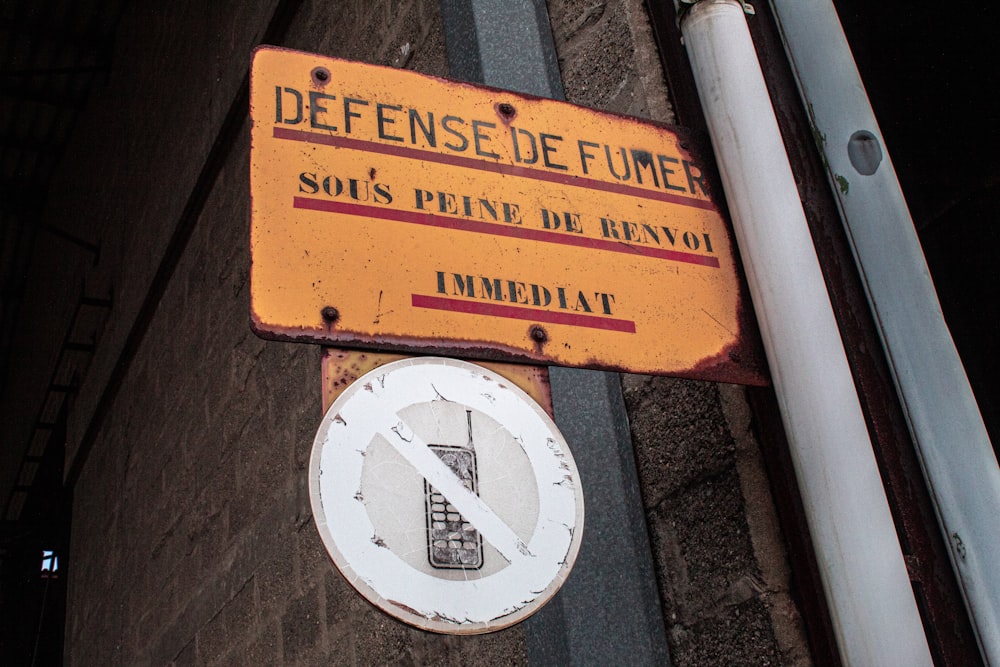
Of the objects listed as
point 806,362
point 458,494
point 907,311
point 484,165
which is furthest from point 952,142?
point 458,494

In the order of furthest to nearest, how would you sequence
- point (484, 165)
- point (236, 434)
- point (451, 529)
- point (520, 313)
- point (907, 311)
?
point (236, 434)
point (907, 311)
point (484, 165)
point (520, 313)
point (451, 529)

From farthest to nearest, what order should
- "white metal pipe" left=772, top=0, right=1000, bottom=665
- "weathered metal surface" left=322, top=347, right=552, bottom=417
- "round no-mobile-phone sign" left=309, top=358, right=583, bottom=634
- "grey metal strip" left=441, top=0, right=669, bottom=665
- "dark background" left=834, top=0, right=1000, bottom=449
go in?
"grey metal strip" left=441, top=0, right=669, bottom=665, "dark background" left=834, top=0, right=1000, bottom=449, "white metal pipe" left=772, top=0, right=1000, bottom=665, "weathered metal surface" left=322, top=347, right=552, bottom=417, "round no-mobile-phone sign" left=309, top=358, right=583, bottom=634

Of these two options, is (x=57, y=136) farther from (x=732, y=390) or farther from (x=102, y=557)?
(x=732, y=390)

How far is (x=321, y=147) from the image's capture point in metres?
1.56

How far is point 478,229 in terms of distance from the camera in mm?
1599

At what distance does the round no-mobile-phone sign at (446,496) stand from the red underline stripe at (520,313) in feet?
0.30

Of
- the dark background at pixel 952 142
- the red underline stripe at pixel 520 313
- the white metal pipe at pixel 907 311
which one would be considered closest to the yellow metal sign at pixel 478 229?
the red underline stripe at pixel 520 313

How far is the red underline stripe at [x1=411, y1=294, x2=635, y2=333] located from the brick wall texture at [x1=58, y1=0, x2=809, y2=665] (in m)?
0.46

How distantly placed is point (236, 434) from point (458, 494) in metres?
2.96

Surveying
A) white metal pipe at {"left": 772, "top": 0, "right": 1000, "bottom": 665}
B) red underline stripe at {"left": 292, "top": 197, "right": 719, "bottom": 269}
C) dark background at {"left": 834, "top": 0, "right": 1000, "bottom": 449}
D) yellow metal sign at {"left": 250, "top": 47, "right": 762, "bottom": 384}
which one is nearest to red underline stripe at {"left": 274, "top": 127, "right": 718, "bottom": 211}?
yellow metal sign at {"left": 250, "top": 47, "right": 762, "bottom": 384}

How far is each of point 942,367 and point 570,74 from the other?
3.94 ft

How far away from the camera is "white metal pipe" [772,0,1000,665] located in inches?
64.1

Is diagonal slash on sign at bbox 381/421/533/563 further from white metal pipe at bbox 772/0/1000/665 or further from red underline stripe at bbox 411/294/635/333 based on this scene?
white metal pipe at bbox 772/0/1000/665

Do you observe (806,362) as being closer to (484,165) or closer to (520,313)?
(520,313)
